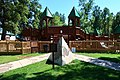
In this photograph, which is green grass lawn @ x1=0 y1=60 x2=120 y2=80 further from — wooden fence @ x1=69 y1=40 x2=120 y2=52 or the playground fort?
wooden fence @ x1=69 y1=40 x2=120 y2=52

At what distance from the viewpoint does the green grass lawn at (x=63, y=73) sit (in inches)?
426

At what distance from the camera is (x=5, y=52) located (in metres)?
22.8

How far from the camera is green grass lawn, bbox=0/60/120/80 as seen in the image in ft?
35.5

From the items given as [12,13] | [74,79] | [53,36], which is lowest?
[74,79]

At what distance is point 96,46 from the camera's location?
82.1ft

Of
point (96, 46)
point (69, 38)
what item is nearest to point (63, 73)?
point (96, 46)

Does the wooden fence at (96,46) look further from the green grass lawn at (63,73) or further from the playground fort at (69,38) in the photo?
the green grass lawn at (63,73)

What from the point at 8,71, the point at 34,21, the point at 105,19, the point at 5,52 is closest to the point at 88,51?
the point at 5,52

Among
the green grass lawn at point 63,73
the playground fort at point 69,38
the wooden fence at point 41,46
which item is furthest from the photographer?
the playground fort at point 69,38

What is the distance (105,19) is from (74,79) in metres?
96.5

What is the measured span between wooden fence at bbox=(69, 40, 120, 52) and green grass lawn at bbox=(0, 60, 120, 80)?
1164 cm

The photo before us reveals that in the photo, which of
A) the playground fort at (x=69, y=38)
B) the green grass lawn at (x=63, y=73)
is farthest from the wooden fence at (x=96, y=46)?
the green grass lawn at (x=63, y=73)

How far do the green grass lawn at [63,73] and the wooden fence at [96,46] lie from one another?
38.2 feet

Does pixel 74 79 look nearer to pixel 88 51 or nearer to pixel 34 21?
pixel 88 51
